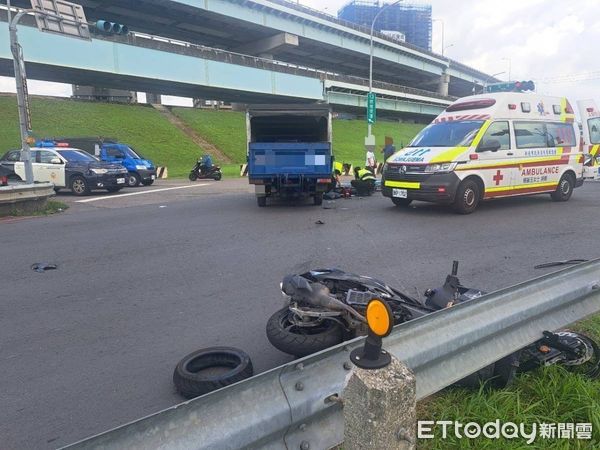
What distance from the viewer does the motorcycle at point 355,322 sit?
276 cm

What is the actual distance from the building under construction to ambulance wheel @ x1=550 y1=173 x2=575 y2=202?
101936 millimetres

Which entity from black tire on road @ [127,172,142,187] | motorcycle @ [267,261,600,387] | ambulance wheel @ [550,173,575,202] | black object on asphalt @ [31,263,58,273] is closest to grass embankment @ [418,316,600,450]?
motorcycle @ [267,261,600,387]

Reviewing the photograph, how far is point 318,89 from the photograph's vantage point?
5178 centimetres

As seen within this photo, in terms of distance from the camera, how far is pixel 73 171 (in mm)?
15820

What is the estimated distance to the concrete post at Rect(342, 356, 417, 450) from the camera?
1519mm

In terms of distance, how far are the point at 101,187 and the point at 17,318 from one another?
12584 millimetres

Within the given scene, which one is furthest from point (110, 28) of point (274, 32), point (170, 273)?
point (274, 32)

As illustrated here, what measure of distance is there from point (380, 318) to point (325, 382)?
0.49m

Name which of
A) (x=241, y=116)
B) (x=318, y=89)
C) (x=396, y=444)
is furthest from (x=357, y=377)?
(x=318, y=89)

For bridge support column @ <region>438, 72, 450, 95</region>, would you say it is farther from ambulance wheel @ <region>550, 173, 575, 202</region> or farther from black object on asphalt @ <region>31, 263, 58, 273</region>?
black object on asphalt @ <region>31, 263, 58, 273</region>

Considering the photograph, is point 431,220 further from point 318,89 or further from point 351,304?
point 318,89

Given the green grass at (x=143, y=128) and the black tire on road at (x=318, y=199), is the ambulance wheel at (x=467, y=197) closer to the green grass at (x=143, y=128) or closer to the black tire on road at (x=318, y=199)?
the black tire on road at (x=318, y=199)

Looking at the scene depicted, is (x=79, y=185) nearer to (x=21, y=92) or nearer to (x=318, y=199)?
(x=21, y=92)

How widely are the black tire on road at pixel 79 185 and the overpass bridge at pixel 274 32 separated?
28.3m
